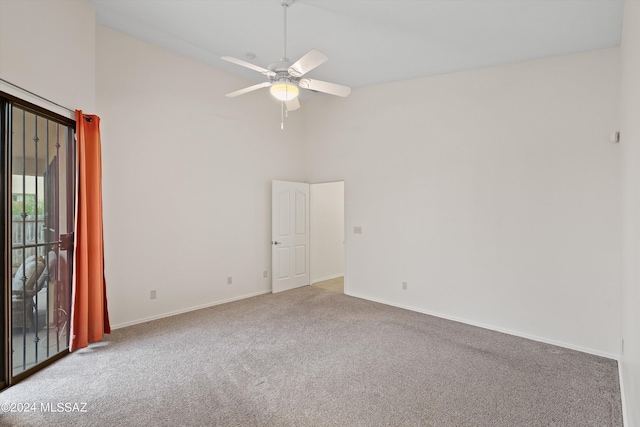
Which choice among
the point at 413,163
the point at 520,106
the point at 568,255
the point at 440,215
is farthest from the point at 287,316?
the point at 520,106

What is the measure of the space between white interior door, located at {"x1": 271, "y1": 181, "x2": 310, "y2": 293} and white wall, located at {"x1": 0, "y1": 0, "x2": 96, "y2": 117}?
9.78ft

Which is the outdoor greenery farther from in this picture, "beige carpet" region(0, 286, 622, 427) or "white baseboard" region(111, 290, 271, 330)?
"white baseboard" region(111, 290, 271, 330)

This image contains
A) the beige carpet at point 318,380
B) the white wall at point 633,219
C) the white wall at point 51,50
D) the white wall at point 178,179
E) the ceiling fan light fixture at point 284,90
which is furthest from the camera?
the white wall at point 178,179

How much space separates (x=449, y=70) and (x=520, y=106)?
1.04m

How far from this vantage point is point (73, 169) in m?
3.25

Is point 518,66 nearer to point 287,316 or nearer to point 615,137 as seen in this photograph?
point 615,137

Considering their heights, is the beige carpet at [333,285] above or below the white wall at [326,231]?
below

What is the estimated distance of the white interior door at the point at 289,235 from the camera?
18.3ft

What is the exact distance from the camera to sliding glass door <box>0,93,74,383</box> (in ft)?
8.45

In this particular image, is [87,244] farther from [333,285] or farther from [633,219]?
[633,219]

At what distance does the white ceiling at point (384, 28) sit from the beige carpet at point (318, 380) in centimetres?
329

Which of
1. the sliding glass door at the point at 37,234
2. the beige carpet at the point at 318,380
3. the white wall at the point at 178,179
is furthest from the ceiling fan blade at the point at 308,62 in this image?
the beige carpet at the point at 318,380

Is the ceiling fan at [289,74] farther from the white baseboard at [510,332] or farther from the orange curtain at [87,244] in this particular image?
the white baseboard at [510,332]

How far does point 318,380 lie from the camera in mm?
2697
